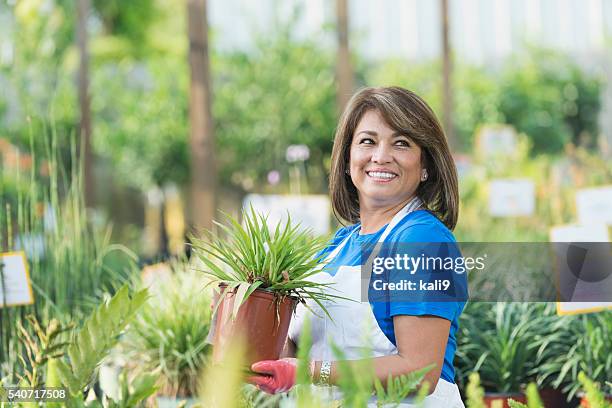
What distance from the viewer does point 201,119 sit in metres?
6.34

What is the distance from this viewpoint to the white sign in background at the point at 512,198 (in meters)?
6.77

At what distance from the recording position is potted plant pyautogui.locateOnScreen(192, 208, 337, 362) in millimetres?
1729

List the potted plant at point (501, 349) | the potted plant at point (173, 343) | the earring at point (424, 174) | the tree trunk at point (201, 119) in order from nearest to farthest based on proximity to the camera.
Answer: the earring at point (424, 174) < the potted plant at point (501, 349) < the potted plant at point (173, 343) < the tree trunk at point (201, 119)

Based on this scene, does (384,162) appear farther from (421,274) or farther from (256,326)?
(256,326)

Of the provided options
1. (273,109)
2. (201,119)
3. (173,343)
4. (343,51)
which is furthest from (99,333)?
(273,109)

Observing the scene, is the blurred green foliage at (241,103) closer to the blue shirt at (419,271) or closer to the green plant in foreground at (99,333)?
the blue shirt at (419,271)

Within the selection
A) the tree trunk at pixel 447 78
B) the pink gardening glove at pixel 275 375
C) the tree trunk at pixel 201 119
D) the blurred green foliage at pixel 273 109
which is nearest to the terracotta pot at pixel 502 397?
the pink gardening glove at pixel 275 375

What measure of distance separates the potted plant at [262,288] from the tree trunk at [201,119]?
4.25 metres

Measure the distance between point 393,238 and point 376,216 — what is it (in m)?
0.18

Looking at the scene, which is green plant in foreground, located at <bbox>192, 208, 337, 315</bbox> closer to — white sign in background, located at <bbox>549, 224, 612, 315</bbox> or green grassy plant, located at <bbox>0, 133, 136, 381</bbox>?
white sign in background, located at <bbox>549, 224, 612, 315</bbox>

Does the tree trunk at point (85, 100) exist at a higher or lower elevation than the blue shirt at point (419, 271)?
higher

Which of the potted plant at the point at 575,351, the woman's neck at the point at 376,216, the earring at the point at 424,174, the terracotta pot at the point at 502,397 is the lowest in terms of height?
the terracotta pot at the point at 502,397

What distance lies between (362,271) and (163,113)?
10.8 m

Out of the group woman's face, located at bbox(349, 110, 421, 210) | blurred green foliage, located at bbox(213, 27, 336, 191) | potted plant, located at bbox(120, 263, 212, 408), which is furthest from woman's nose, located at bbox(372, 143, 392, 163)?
blurred green foliage, located at bbox(213, 27, 336, 191)
